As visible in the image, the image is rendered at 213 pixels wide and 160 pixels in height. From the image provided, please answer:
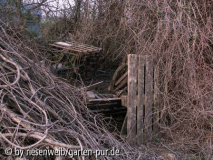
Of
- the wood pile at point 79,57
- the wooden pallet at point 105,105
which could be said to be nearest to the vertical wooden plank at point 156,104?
the wooden pallet at point 105,105

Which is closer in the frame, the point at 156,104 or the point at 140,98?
the point at 140,98

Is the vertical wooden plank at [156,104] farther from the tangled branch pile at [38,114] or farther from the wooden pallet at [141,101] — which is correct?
the tangled branch pile at [38,114]

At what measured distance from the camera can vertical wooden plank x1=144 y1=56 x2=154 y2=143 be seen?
156 inches

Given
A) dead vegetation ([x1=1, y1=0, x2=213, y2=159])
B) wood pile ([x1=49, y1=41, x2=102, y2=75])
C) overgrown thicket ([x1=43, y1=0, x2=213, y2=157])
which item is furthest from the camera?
wood pile ([x1=49, y1=41, x2=102, y2=75])

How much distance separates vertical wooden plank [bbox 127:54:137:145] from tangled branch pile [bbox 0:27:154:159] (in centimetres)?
53

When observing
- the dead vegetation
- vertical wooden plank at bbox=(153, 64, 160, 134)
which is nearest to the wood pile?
the dead vegetation

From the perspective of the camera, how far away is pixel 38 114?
8.89ft

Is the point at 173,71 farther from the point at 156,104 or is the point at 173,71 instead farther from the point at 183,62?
the point at 156,104

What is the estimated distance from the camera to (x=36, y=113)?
272 cm

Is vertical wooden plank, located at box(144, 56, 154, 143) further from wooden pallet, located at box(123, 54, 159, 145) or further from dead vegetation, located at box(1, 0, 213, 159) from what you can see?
dead vegetation, located at box(1, 0, 213, 159)

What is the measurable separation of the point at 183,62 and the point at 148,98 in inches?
30.0

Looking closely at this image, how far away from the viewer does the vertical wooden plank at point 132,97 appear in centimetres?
384

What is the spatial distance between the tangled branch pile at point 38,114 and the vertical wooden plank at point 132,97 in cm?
53

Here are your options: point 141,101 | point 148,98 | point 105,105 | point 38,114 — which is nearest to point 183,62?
point 148,98
